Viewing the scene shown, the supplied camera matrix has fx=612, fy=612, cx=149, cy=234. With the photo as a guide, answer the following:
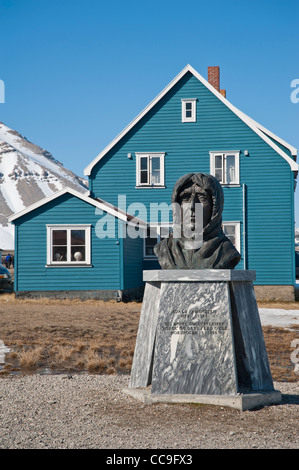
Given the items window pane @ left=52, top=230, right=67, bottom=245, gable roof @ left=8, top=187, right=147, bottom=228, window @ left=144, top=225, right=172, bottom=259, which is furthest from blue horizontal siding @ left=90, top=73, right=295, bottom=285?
window pane @ left=52, top=230, right=67, bottom=245

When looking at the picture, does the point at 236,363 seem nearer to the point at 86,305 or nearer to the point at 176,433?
the point at 176,433

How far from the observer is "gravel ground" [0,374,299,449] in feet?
17.6

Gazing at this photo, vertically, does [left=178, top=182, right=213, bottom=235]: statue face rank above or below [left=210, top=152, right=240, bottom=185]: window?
below

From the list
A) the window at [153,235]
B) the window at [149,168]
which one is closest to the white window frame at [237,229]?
the window at [153,235]

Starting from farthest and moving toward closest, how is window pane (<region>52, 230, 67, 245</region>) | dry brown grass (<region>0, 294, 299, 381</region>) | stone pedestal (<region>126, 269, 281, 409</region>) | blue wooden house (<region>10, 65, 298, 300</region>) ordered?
window pane (<region>52, 230, 67, 245</region>), blue wooden house (<region>10, 65, 298, 300</region>), dry brown grass (<region>0, 294, 299, 381</region>), stone pedestal (<region>126, 269, 281, 409</region>)

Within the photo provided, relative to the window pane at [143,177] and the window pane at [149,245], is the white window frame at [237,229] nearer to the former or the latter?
the window pane at [149,245]

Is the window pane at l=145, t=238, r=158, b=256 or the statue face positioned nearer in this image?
the statue face

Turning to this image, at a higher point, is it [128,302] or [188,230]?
[188,230]

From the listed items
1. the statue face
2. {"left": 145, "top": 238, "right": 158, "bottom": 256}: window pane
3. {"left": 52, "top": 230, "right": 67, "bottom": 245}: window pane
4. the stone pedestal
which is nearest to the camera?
the stone pedestal

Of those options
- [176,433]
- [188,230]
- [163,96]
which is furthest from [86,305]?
[176,433]

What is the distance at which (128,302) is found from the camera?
22.2 m

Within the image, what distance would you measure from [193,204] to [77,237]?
14.9 meters

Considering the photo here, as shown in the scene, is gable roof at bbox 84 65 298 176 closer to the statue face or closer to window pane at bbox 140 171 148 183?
window pane at bbox 140 171 148 183
